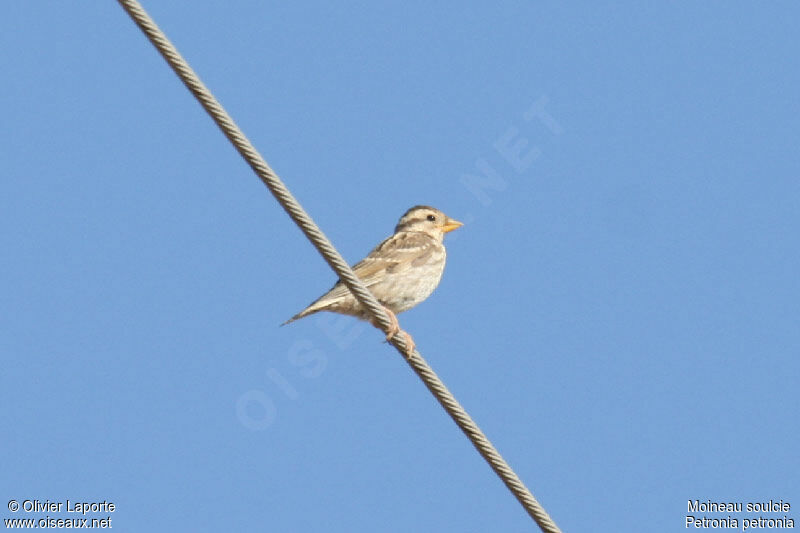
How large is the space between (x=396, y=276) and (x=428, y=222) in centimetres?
150

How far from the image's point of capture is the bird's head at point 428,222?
1191cm

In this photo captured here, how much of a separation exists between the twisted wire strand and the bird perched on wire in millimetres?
2451

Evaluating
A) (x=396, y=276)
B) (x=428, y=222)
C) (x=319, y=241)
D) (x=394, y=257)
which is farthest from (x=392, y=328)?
(x=428, y=222)

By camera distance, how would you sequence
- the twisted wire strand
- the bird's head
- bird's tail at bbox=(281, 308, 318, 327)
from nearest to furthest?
the twisted wire strand → bird's tail at bbox=(281, 308, 318, 327) → the bird's head

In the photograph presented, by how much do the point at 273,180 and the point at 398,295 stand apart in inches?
171

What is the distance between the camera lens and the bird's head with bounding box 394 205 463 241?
11.9 meters

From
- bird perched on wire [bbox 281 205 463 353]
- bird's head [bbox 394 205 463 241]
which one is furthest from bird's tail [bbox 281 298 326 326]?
bird's head [bbox 394 205 463 241]

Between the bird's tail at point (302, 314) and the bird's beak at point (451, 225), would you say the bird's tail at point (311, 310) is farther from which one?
the bird's beak at point (451, 225)

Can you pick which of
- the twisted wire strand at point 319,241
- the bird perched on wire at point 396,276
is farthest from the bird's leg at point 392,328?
the bird perched on wire at point 396,276

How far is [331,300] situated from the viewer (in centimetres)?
997

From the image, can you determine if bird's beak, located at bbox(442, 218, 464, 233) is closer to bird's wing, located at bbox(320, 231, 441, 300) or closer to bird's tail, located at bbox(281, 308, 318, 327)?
bird's wing, located at bbox(320, 231, 441, 300)

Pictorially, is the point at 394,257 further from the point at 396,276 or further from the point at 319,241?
the point at 319,241

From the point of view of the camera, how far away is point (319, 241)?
6.60m

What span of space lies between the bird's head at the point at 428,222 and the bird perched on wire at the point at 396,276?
27 cm
